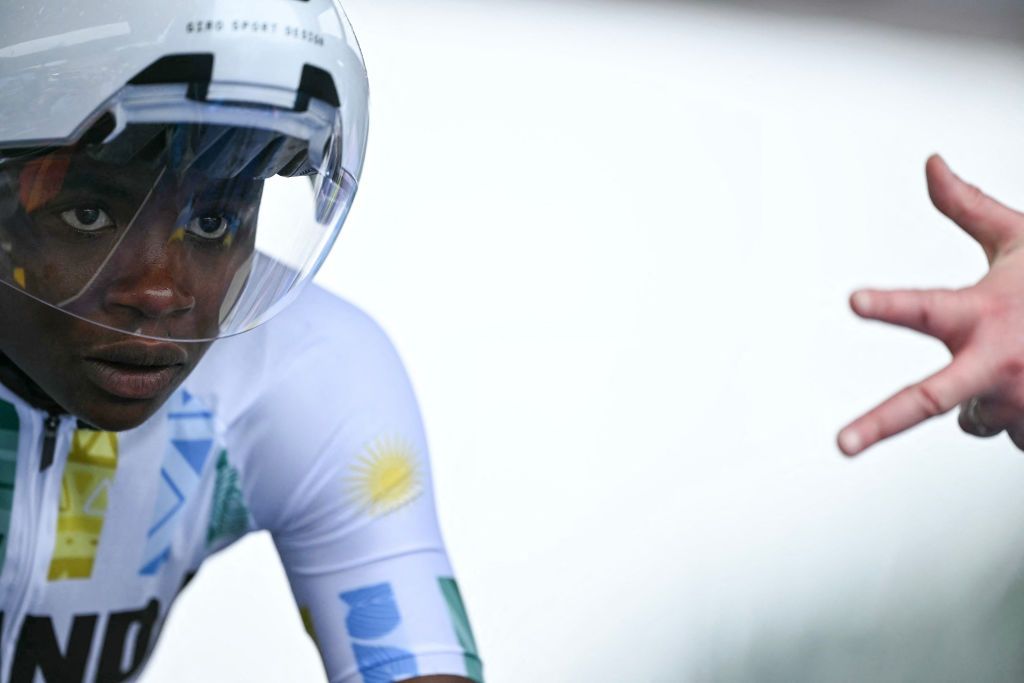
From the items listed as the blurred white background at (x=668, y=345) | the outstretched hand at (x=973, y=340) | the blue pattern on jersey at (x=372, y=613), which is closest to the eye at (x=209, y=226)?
the blue pattern on jersey at (x=372, y=613)

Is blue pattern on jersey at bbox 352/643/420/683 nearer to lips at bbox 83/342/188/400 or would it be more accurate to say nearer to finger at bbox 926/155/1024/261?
lips at bbox 83/342/188/400

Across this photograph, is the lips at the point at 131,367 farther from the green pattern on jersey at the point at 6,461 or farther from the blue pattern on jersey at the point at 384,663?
the blue pattern on jersey at the point at 384,663

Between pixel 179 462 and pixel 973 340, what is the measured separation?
0.52 meters

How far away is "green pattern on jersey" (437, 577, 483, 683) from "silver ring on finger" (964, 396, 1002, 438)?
1.22 ft

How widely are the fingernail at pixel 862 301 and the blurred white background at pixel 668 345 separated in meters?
0.85

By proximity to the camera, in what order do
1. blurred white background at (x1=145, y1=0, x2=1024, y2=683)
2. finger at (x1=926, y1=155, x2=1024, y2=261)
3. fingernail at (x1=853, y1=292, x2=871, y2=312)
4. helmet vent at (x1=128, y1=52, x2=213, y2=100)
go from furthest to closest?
blurred white background at (x1=145, y1=0, x2=1024, y2=683) < finger at (x1=926, y1=155, x2=1024, y2=261) < fingernail at (x1=853, y1=292, x2=871, y2=312) < helmet vent at (x1=128, y1=52, x2=213, y2=100)

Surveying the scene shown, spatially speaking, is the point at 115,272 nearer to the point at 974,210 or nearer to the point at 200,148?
the point at 200,148

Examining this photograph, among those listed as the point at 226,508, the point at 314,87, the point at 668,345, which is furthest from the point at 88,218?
the point at 668,345

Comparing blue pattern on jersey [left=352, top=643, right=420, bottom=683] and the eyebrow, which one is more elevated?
the eyebrow

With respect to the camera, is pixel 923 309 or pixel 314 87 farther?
pixel 923 309

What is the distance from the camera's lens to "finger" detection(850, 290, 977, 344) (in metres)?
0.79

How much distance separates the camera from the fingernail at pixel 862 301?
0.78m

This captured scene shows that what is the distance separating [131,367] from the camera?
2.40 ft

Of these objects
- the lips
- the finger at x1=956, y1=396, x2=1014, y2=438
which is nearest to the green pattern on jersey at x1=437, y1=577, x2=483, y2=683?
the lips
